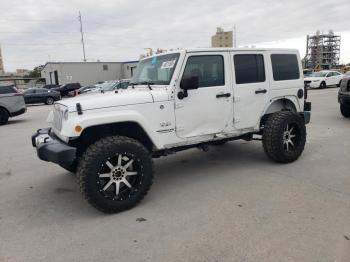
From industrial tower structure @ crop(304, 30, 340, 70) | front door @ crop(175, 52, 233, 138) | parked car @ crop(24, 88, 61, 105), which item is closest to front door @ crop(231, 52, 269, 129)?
front door @ crop(175, 52, 233, 138)

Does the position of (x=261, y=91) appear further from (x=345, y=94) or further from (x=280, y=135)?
(x=345, y=94)

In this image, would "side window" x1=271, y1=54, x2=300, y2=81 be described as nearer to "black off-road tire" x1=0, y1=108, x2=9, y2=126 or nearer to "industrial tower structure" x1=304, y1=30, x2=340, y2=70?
"black off-road tire" x1=0, y1=108, x2=9, y2=126

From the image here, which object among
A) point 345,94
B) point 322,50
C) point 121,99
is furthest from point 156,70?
point 322,50

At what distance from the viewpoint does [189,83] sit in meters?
4.42

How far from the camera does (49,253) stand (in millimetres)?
3219

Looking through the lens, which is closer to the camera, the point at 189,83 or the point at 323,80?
the point at 189,83

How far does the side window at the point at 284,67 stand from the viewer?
5.69 m

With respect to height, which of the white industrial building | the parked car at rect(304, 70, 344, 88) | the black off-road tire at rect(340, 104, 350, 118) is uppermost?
the white industrial building

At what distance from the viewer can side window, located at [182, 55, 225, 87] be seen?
4.70 metres

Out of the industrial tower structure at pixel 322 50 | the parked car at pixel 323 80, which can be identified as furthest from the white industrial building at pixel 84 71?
the industrial tower structure at pixel 322 50

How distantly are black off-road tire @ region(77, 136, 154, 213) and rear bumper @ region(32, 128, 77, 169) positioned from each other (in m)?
0.16

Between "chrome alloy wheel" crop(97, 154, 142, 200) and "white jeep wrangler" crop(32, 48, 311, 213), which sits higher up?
"white jeep wrangler" crop(32, 48, 311, 213)

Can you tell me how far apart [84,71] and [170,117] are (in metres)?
48.5

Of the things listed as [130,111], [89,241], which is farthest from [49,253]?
[130,111]
